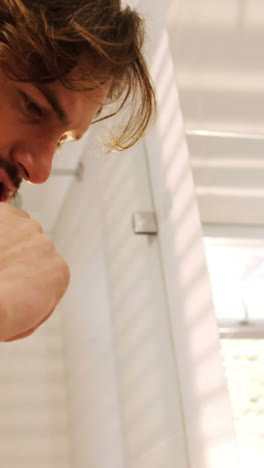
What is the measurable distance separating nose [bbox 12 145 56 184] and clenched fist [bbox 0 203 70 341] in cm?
28

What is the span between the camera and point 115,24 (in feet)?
2.90

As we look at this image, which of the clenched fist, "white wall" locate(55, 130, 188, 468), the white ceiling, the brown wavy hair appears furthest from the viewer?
"white wall" locate(55, 130, 188, 468)

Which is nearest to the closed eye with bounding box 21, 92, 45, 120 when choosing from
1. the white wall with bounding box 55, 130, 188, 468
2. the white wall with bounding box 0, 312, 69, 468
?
the white wall with bounding box 55, 130, 188, 468

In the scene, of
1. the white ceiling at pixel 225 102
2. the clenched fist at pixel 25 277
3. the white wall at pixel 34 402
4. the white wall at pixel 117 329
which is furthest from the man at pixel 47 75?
the white wall at pixel 34 402

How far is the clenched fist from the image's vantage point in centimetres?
43

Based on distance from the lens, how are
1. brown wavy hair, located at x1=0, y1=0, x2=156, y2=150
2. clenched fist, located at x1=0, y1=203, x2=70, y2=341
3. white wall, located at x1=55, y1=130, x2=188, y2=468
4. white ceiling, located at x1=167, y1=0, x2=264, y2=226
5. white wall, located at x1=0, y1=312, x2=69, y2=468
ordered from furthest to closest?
white wall, located at x1=0, y1=312, x2=69, y2=468 → white wall, located at x1=55, y1=130, x2=188, y2=468 → white ceiling, located at x1=167, y1=0, x2=264, y2=226 → brown wavy hair, located at x1=0, y1=0, x2=156, y2=150 → clenched fist, located at x1=0, y1=203, x2=70, y2=341

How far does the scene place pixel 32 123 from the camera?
2.65 ft

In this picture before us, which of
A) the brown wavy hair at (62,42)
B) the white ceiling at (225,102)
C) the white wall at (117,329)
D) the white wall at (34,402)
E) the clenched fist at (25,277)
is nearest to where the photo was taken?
the clenched fist at (25,277)

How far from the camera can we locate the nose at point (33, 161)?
2.56ft

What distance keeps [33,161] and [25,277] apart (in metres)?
0.35

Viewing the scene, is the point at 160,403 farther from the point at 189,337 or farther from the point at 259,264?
the point at 259,264

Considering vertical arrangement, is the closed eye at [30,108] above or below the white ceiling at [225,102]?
below

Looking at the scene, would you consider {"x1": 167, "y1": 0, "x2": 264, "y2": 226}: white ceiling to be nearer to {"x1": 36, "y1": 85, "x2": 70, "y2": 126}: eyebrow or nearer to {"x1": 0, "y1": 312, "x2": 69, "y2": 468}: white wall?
{"x1": 36, "y1": 85, "x2": 70, "y2": 126}: eyebrow

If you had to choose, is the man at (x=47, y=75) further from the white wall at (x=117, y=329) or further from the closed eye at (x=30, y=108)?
the white wall at (x=117, y=329)
